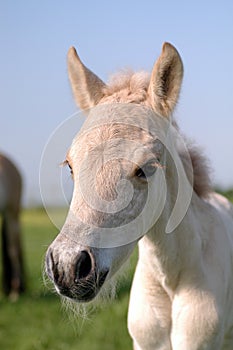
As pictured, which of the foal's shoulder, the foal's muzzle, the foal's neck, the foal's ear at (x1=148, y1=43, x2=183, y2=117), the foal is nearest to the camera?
the foal's muzzle

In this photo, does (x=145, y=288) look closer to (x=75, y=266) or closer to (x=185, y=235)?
(x=185, y=235)

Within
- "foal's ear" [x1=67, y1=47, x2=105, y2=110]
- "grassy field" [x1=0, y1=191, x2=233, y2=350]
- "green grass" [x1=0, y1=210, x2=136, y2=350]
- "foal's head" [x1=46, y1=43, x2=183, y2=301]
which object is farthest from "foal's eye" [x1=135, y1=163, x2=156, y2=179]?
"grassy field" [x1=0, y1=191, x2=233, y2=350]

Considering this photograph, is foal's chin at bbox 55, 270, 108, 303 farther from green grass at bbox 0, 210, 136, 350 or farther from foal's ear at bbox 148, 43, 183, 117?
green grass at bbox 0, 210, 136, 350

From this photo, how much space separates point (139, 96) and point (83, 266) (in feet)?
3.29

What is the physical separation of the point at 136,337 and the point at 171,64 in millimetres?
1525

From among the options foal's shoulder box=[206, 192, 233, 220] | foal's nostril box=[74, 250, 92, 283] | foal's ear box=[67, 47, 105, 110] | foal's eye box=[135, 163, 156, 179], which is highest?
foal's ear box=[67, 47, 105, 110]

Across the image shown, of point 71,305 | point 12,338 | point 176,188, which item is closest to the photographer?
point 71,305

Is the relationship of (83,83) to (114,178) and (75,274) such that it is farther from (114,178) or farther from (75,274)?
(75,274)

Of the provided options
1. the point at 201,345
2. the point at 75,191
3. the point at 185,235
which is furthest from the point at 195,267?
the point at 75,191

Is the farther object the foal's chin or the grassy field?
the grassy field

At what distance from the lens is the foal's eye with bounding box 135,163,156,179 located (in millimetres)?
2727

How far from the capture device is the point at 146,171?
2.76m

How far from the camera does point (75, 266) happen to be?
2.45 metres

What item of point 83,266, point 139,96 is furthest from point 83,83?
point 83,266
